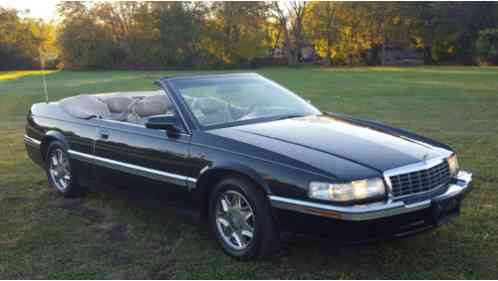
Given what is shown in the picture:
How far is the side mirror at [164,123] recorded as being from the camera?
169 inches

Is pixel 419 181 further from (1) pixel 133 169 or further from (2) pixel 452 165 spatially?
(1) pixel 133 169

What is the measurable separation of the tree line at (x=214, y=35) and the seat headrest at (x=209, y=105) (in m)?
57.8

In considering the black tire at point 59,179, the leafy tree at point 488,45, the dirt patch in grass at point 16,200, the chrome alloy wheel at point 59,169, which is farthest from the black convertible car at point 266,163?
the leafy tree at point 488,45

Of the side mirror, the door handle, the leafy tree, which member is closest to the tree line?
the leafy tree

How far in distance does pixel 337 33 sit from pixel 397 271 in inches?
2440

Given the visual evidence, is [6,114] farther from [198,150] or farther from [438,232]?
[438,232]

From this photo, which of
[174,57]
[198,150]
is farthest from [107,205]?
[174,57]

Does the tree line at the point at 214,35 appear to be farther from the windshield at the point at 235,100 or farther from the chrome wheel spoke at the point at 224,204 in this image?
the chrome wheel spoke at the point at 224,204

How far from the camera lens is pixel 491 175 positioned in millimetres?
6180

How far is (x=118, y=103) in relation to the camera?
6227 millimetres

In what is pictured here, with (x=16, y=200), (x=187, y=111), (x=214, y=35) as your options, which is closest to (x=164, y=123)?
(x=187, y=111)

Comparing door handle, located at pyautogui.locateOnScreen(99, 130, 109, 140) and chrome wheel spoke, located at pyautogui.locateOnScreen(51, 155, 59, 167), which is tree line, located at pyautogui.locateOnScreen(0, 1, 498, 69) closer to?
chrome wheel spoke, located at pyautogui.locateOnScreen(51, 155, 59, 167)

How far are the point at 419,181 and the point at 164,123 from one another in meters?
2.06

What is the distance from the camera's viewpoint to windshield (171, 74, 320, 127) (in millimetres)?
4508
